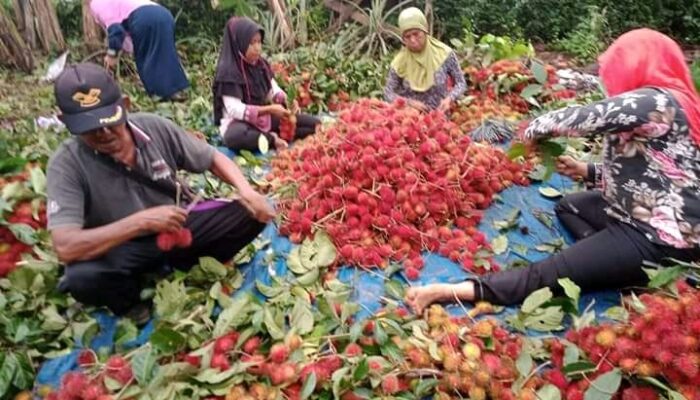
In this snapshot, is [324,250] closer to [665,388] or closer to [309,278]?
[309,278]

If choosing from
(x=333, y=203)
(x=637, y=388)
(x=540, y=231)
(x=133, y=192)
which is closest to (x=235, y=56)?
(x=333, y=203)

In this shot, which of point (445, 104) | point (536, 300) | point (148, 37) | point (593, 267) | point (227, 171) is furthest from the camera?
point (148, 37)

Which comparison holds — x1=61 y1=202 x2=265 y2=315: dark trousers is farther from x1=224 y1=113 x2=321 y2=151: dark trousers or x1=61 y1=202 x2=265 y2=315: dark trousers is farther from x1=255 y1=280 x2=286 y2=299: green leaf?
x1=224 y1=113 x2=321 y2=151: dark trousers

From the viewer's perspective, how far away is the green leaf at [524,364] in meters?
1.67

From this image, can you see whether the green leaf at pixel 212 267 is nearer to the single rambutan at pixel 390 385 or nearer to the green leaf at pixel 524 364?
the single rambutan at pixel 390 385

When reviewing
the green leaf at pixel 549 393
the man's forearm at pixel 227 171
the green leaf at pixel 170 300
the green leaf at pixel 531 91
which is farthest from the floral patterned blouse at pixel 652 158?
the green leaf at pixel 531 91

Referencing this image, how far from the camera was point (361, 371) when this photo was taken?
1.64 metres

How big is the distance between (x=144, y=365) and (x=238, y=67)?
6.86 feet

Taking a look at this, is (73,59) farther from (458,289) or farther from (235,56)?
(458,289)

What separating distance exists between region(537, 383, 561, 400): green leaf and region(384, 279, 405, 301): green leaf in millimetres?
581

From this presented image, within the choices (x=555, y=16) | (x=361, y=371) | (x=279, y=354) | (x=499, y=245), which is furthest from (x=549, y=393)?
(x=555, y=16)

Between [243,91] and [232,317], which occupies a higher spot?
[243,91]

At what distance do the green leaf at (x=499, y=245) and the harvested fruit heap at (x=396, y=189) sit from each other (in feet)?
0.12

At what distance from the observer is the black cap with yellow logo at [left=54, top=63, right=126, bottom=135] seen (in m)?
1.78
